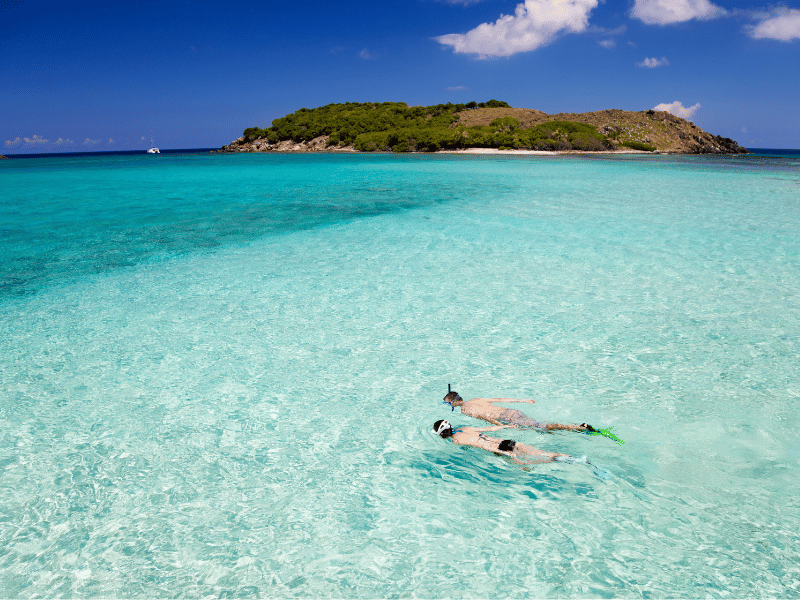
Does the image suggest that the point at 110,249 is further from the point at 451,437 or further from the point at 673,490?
the point at 673,490

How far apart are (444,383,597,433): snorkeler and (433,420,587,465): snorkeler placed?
0.41ft

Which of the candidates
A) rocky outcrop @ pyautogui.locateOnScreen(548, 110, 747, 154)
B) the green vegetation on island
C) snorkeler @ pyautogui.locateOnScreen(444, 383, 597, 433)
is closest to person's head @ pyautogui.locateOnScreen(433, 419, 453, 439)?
snorkeler @ pyautogui.locateOnScreen(444, 383, 597, 433)

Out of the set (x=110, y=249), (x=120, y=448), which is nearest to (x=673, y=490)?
(x=120, y=448)

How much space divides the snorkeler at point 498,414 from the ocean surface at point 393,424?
5.4 inches

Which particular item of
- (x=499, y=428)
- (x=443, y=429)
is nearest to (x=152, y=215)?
(x=443, y=429)

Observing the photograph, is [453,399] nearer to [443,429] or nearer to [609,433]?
[443,429]

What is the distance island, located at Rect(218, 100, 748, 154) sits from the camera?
3169 inches

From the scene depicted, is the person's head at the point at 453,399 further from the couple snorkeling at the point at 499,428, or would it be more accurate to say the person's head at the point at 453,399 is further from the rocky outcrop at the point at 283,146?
the rocky outcrop at the point at 283,146

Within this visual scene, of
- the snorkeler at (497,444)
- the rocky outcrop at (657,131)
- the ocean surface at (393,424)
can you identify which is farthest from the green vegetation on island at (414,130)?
the snorkeler at (497,444)

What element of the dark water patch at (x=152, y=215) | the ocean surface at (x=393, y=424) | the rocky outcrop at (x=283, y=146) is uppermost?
the rocky outcrop at (x=283, y=146)

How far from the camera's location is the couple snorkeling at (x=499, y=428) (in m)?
3.80

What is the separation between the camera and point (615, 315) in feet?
22.0

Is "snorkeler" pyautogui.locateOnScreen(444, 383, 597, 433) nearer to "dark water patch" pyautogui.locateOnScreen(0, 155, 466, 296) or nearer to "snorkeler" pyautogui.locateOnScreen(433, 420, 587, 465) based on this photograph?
"snorkeler" pyautogui.locateOnScreen(433, 420, 587, 465)

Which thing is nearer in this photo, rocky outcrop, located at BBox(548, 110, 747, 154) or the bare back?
the bare back
